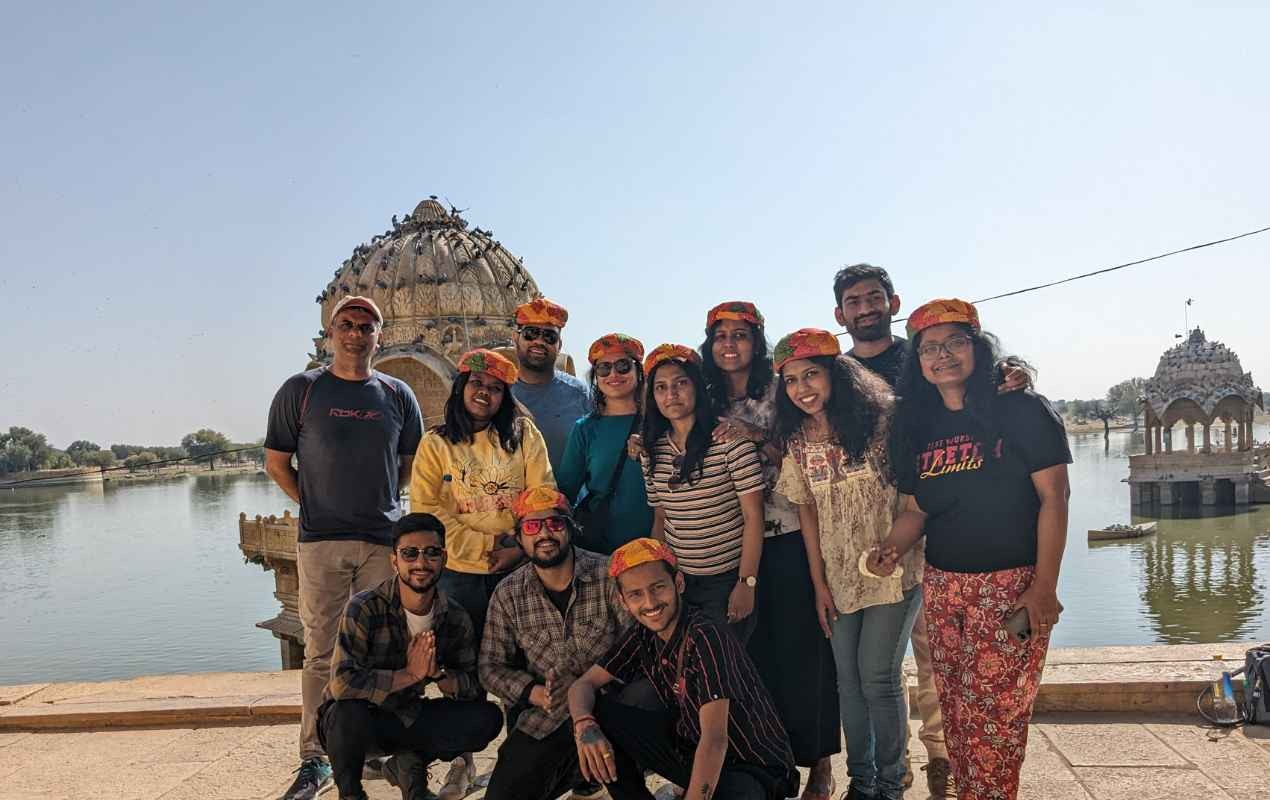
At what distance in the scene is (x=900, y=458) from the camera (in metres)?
2.95

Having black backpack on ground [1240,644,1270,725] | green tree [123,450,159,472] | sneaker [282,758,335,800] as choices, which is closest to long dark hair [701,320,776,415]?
sneaker [282,758,335,800]

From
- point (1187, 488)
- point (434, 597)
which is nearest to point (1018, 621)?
point (434, 597)

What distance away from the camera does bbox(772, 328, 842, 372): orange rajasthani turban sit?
10.2 feet

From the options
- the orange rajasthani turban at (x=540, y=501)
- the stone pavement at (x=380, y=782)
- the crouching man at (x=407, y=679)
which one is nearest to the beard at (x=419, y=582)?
the crouching man at (x=407, y=679)

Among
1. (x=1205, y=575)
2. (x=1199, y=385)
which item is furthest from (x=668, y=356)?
(x=1199, y=385)

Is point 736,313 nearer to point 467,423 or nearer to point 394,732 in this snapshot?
point 467,423

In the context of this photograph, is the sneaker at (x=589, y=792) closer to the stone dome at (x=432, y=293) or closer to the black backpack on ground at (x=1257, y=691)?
the black backpack on ground at (x=1257, y=691)

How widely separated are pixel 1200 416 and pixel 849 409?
39389 millimetres

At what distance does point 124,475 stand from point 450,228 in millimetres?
81044

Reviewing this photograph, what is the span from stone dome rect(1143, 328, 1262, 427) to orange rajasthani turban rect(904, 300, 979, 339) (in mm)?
38141

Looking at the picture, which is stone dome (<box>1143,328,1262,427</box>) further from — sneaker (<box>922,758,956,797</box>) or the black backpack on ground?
sneaker (<box>922,758,956,797</box>)

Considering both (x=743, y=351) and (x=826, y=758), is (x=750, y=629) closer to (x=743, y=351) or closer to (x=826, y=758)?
(x=826, y=758)

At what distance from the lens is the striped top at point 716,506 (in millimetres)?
3139

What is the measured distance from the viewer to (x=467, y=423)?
139 inches
